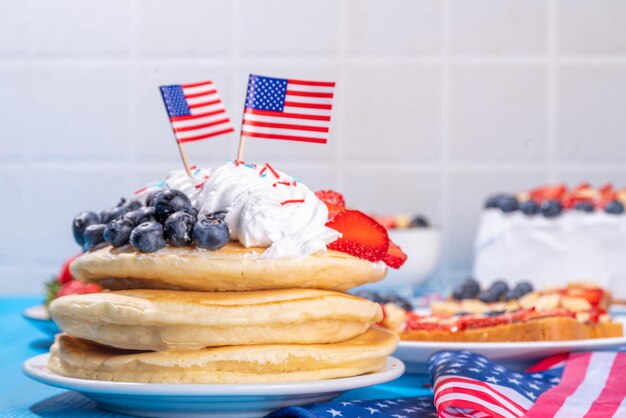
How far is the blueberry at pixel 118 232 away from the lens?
1.07 m

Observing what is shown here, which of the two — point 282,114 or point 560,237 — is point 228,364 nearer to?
point 282,114

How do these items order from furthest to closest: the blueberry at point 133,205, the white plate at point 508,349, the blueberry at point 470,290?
the blueberry at point 470,290 < the white plate at point 508,349 < the blueberry at point 133,205

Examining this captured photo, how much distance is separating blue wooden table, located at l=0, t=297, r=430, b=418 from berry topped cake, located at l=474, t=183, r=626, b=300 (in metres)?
1.21

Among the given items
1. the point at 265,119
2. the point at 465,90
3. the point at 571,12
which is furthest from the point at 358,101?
the point at 265,119

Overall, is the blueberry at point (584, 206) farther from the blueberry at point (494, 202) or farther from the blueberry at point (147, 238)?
the blueberry at point (147, 238)

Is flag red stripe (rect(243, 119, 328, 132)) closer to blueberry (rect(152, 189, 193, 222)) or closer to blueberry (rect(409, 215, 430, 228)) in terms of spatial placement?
blueberry (rect(152, 189, 193, 222))

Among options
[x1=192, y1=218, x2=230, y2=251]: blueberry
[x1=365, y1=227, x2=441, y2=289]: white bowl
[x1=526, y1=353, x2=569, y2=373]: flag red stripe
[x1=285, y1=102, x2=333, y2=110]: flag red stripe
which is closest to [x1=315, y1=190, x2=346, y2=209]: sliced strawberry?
[x1=285, y1=102, x2=333, y2=110]: flag red stripe

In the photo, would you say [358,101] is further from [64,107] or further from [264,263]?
[264,263]

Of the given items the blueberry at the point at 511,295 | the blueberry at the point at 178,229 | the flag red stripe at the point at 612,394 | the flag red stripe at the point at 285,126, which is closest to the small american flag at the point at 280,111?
the flag red stripe at the point at 285,126

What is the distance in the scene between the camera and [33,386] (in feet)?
4.22

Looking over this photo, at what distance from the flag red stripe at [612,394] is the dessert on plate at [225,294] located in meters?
0.25

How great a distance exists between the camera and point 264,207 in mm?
1069

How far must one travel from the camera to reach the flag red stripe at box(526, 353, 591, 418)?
1.06 m

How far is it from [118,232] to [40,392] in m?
0.31
